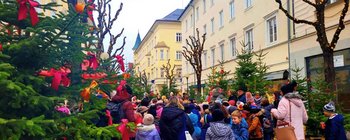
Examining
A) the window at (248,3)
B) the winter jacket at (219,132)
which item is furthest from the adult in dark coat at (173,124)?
the window at (248,3)

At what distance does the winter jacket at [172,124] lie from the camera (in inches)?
290

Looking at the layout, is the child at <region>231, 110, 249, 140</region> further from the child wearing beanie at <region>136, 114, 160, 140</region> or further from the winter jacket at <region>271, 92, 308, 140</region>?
the child wearing beanie at <region>136, 114, 160, 140</region>

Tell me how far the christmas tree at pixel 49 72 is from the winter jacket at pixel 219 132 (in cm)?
317

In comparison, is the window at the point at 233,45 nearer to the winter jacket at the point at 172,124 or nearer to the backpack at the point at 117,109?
the winter jacket at the point at 172,124

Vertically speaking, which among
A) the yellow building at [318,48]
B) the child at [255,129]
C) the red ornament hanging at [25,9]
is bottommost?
the child at [255,129]

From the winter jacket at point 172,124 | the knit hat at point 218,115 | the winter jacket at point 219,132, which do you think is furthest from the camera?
the winter jacket at point 172,124

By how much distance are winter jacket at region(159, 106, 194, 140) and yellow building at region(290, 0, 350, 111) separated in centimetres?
702

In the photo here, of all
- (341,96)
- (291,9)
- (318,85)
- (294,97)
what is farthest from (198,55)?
(294,97)

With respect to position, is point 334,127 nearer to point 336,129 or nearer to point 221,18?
point 336,129

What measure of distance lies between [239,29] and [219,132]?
866 inches

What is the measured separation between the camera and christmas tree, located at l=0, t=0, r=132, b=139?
121 inches

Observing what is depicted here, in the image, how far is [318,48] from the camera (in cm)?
1551

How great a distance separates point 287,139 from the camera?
6746mm

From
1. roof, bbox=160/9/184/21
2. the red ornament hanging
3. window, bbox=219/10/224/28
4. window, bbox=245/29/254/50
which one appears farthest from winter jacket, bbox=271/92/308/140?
roof, bbox=160/9/184/21
